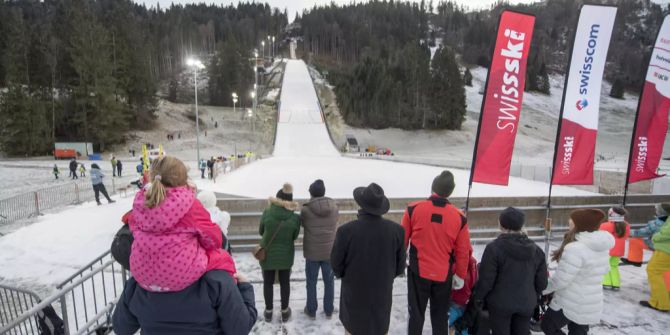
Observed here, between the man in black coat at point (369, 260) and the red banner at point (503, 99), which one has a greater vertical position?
the red banner at point (503, 99)

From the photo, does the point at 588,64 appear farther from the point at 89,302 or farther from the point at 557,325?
the point at 89,302

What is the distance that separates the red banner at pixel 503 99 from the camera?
18.7ft

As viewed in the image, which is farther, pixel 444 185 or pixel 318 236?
pixel 318 236

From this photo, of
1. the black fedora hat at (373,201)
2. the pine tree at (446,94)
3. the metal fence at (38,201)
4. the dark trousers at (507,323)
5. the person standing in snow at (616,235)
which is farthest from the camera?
the pine tree at (446,94)

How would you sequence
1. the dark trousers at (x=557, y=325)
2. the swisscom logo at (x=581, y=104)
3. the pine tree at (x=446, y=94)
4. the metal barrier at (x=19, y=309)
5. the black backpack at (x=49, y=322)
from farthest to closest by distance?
the pine tree at (x=446, y=94), the swisscom logo at (x=581, y=104), the metal barrier at (x=19, y=309), the dark trousers at (x=557, y=325), the black backpack at (x=49, y=322)

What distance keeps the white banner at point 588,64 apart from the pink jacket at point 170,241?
6879 mm

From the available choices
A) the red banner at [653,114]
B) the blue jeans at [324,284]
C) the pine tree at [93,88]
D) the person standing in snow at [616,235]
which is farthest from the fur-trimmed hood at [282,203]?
the pine tree at [93,88]

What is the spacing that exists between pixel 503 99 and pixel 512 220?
138 inches

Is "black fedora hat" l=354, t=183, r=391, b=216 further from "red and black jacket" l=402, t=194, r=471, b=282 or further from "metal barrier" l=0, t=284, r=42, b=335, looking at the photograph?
"metal barrier" l=0, t=284, r=42, b=335

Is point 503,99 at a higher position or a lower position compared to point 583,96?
lower

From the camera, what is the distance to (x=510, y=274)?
10.0ft

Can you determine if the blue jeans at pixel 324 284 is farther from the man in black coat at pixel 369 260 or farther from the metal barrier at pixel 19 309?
the metal barrier at pixel 19 309

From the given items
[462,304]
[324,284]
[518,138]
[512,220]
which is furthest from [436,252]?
[518,138]

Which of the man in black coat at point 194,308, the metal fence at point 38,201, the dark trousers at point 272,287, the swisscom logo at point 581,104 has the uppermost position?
the swisscom logo at point 581,104
